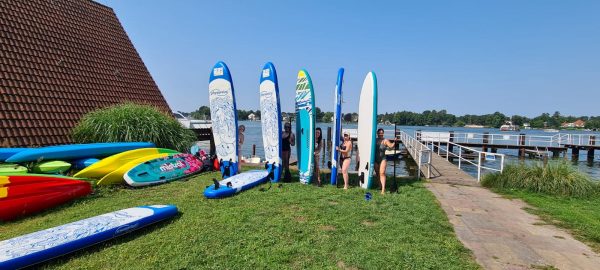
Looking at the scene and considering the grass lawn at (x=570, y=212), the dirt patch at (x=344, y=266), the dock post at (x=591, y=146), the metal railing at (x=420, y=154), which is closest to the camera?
the dirt patch at (x=344, y=266)

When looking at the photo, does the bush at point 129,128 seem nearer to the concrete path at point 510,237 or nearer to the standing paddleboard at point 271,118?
the standing paddleboard at point 271,118

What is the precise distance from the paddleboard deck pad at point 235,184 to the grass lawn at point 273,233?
198 millimetres

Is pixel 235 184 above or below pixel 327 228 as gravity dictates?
above

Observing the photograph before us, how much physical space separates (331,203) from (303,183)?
2106 mm

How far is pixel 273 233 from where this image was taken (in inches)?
179

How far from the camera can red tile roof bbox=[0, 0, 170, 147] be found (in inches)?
362

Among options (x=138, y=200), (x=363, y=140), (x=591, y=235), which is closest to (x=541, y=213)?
(x=591, y=235)

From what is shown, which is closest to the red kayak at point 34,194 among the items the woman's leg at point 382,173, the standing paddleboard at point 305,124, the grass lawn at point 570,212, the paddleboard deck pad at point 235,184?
the paddleboard deck pad at point 235,184

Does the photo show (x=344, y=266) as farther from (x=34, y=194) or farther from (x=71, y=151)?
(x=71, y=151)

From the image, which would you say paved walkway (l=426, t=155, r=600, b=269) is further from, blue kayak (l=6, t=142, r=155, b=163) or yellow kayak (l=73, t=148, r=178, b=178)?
blue kayak (l=6, t=142, r=155, b=163)

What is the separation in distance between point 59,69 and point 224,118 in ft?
20.1

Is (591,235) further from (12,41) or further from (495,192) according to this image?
(12,41)

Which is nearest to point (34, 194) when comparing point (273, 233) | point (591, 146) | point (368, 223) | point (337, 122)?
point (273, 233)

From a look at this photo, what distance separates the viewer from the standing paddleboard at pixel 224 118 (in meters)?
9.06
